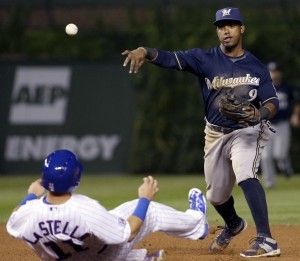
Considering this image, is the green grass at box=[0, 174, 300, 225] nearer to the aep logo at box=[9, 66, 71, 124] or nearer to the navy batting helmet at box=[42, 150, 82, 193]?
the aep logo at box=[9, 66, 71, 124]

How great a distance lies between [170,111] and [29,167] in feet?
9.83

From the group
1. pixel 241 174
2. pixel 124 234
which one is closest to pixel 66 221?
pixel 124 234

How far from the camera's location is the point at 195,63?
7.87 metres

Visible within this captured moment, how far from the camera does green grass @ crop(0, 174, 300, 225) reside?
11445 millimetres

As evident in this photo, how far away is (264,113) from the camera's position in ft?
24.6

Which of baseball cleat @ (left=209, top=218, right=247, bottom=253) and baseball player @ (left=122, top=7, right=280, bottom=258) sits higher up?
baseball player @ (left=122, top=7, right=280, bottom=258)

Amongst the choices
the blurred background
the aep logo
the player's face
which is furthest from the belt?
the aep logo

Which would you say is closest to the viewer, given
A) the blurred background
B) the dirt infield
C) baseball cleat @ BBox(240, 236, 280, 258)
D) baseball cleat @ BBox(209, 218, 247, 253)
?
baseball cleat @ BBox(240, 236, 280, 258)

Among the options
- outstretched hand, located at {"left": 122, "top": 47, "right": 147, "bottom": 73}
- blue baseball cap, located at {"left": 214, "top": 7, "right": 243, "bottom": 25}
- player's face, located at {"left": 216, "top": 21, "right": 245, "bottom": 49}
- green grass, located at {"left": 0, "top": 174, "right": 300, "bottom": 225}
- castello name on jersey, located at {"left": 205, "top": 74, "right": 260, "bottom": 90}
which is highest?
blue baseball cap, located at {"left": 214, "top": 7, "right": 243, "bottom": 25}

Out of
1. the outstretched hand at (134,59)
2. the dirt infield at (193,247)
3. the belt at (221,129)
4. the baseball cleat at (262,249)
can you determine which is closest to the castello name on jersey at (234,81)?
the belt at (221,129)

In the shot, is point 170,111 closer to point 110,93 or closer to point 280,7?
point 110,93

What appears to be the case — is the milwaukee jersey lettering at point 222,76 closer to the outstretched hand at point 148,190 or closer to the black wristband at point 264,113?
the black wristband at point 264,113

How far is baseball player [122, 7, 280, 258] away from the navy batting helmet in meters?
1.79

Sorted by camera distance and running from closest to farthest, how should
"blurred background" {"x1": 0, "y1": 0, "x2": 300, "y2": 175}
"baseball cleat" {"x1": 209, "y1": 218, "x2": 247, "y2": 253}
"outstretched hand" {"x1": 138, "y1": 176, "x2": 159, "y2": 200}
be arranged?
"outstretched hand" {"x1": 138, "y1": 176, "x2": 159, "y2": 200} → "baseball cleat" {"x1": 209, "y1": 218, "x2": 247, "y2": 253} → "blurred background" {"x1": 0, "y1": 0, "x2": 300, "y2": 175}
